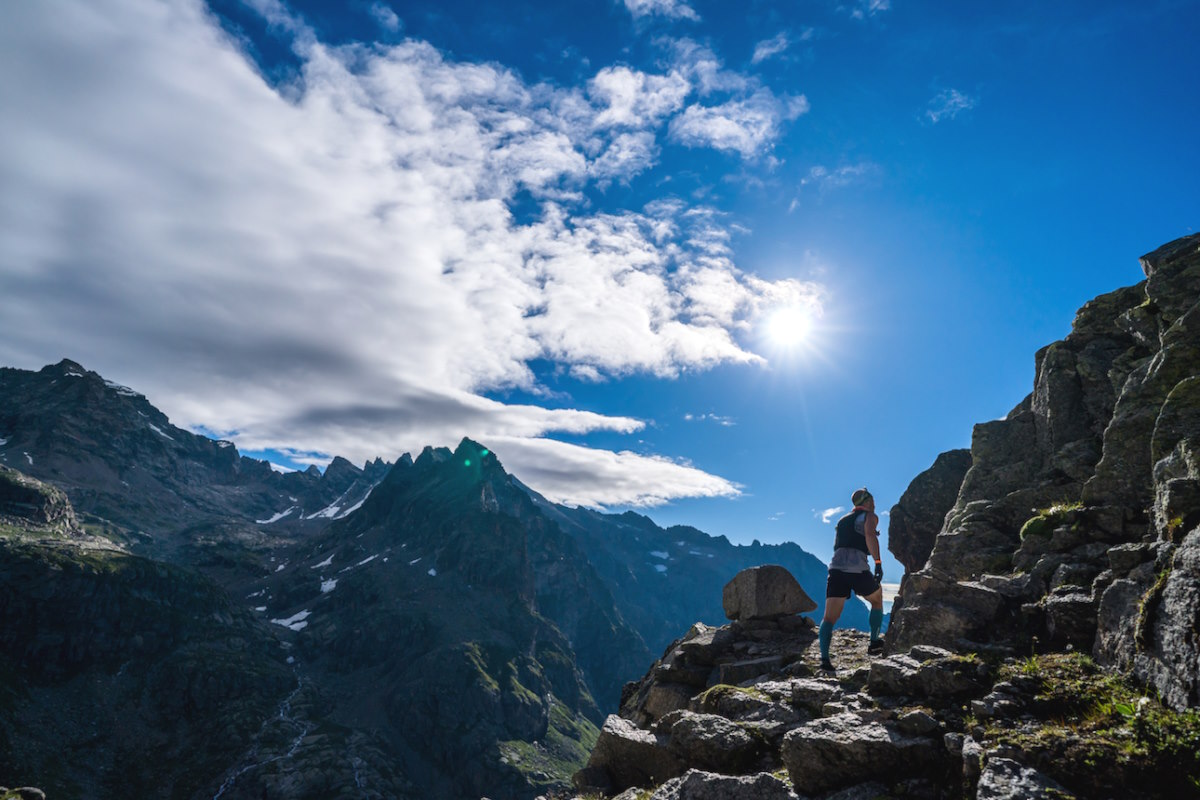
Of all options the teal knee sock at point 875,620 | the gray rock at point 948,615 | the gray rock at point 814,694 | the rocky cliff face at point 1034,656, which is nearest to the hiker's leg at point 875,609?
the teal knee sock at point 875,620

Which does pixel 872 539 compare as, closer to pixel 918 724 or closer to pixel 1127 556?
pixel 1127 556

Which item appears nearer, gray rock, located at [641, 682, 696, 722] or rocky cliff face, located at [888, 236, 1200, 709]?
rocky cliff face, located at [888, 236, 1200, 709]

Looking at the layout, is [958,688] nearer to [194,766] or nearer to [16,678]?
[194,766]

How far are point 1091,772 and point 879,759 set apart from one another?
2911 millimetres

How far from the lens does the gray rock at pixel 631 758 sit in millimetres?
13137

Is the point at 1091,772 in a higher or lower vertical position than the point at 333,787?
higher

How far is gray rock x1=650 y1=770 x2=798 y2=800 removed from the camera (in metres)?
9.44

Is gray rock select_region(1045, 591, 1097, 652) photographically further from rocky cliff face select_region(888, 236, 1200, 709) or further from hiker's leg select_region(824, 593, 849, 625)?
hiker's leg select_region(824, 593, 849, 625)

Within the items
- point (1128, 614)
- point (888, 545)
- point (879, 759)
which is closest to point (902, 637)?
point (1128, 614)

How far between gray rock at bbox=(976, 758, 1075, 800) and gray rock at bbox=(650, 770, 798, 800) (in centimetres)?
327

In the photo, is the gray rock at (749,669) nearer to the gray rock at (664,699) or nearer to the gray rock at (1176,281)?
the gray rock at (664,699)

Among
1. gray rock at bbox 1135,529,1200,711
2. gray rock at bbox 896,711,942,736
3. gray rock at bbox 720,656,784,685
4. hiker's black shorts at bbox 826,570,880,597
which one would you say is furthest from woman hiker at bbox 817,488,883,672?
gray rock at bbox 1135,529,1200,711

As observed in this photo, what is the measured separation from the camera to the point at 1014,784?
22.7 feet

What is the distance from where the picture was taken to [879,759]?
9.06m
